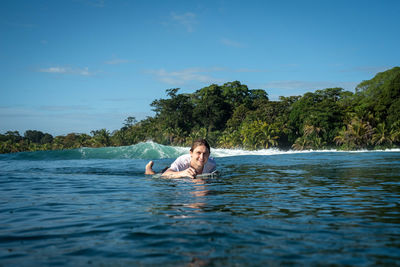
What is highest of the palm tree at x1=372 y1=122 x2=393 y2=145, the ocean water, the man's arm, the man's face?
the palm tree at x1=372 y1=122 x2=393 y2=145

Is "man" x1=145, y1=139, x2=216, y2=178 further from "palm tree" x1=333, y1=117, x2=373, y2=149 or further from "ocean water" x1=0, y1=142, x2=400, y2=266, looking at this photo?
"palm tree" x1=333, y1=117, x2=373, y2=149

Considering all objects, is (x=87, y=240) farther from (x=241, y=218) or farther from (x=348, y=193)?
(x=348, y=193)

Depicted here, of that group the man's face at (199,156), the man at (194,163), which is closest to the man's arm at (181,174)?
the man at (194,163)

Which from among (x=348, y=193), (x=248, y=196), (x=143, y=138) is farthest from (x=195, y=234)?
(x=143, y=138)

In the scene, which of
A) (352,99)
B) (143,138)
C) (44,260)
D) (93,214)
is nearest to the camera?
(44,260)

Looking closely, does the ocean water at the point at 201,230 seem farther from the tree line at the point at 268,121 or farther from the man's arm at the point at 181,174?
the tree line at the point at 268,121

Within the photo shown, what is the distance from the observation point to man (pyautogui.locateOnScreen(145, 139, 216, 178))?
24.6 ft

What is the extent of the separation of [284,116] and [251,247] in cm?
6530

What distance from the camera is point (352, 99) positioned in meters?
69.6

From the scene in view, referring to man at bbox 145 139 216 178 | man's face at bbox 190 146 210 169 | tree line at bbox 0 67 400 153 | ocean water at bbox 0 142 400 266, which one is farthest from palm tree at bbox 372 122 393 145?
ocean water at bbox 0 142 400 266

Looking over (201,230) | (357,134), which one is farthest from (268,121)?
(201,230)

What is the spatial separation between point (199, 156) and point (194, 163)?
44 centimetres

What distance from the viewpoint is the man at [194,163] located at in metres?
7.51

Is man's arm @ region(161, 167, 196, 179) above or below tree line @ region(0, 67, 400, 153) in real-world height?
below
